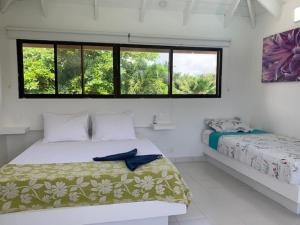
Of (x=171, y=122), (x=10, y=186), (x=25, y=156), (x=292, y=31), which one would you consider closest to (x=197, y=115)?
(x=171, y=122)

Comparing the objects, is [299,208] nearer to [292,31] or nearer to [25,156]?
[292,31]

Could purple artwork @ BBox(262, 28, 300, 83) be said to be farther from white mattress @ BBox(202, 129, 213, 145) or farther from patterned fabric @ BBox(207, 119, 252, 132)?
white mattress @ BBox(202, 129, 213, 145)

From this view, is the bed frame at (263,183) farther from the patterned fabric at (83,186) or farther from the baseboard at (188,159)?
the patterned fabric at (83,186)

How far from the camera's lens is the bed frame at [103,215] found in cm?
187

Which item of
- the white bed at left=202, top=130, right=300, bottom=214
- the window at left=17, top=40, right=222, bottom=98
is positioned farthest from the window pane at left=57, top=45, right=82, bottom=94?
the white bed at left=202, top=130, right=300, bottom=214

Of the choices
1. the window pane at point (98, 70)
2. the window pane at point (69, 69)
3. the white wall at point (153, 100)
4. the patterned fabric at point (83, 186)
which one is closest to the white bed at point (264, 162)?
the white wall at point (153, 100)

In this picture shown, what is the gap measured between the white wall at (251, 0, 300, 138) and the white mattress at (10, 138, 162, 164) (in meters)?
2.06

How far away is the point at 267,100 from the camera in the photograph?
388 cm

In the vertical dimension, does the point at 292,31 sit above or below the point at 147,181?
above

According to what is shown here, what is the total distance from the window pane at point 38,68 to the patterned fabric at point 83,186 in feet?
5.71

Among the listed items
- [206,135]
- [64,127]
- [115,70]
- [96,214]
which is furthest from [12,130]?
[206,135]

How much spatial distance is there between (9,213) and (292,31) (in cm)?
390

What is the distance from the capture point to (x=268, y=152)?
2.65 meters

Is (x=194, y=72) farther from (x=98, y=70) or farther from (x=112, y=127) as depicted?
(x=112, y=127)
